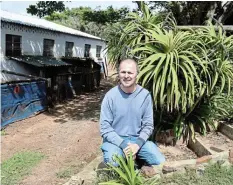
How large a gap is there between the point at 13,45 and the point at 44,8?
31678 mm

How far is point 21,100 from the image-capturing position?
997 cm

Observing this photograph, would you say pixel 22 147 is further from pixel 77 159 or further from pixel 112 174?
pixel 112 174

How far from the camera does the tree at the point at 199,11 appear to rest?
39.7 ft

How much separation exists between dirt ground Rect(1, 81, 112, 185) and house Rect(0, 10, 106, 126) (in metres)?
0.58

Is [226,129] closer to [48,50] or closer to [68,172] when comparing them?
[68,172]

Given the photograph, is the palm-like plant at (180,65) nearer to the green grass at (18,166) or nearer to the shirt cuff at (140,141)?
the shirt cuff at (140,141)

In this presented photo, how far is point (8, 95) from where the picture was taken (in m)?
9.30

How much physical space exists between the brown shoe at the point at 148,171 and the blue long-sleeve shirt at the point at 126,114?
0.42 metres

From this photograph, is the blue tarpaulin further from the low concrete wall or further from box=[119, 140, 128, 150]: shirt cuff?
box=[119, 140, 128, 150]: shirt cuff

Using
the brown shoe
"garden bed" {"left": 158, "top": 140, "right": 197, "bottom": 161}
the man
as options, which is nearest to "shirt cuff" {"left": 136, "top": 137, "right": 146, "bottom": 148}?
the man

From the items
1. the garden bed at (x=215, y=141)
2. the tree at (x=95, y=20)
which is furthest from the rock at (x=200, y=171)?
the tree at (x=95, y=20)

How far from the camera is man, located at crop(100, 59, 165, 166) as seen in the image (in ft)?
10.7

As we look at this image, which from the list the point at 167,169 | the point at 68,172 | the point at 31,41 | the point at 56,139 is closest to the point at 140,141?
the point at 167,169

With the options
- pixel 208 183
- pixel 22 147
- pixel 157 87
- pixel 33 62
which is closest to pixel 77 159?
pixel 22 147
